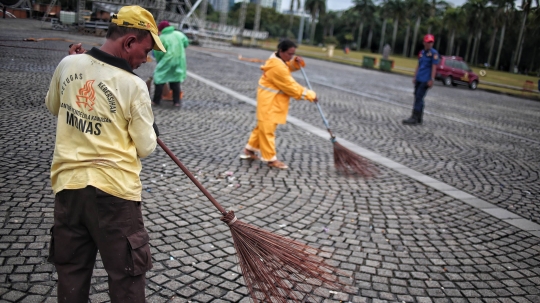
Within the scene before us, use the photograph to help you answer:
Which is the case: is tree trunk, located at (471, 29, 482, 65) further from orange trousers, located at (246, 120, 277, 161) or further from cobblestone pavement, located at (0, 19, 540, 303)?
orange trousers, located at (246, 120, 277, 161)

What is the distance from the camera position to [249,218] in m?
4.45

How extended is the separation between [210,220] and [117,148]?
2.31 m

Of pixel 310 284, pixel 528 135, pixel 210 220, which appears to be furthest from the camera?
pixel 528 135

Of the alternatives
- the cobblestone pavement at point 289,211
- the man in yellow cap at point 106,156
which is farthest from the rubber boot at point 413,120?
the man in yellow cap at point 106,156

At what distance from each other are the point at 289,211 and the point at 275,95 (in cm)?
200

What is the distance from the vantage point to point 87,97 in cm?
207

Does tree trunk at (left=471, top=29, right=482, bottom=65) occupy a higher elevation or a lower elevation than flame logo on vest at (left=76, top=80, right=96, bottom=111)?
higher

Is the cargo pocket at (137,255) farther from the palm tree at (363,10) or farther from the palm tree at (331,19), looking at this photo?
the palm tree at (331,19)

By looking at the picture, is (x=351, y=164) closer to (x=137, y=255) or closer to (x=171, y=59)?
(x=137, y=255)

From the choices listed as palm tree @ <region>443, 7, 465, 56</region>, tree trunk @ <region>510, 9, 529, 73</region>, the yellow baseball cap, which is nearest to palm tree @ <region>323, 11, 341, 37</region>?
palm tree @ <region>443, 7, 465, 56</region>

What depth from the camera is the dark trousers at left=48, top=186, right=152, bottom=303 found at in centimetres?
209

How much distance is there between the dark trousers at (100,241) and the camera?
2.09 metres

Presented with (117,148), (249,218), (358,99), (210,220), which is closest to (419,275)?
(249,218)

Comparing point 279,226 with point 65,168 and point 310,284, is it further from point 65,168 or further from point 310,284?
point 65,168
